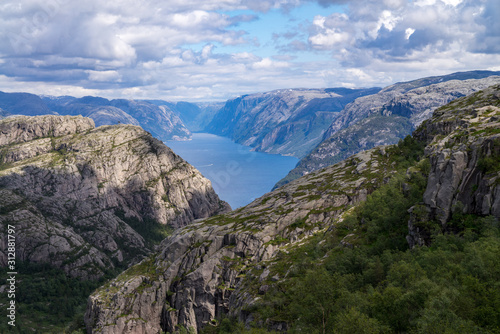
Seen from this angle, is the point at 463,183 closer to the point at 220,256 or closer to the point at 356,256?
the point at 356,256

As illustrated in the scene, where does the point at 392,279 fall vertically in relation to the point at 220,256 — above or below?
above

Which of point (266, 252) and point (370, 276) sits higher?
point (370, 276)

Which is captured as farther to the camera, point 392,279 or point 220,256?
point 220,256

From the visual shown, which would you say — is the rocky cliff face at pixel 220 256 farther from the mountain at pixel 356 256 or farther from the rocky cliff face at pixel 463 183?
the rocky cliff face at pixel 463 183

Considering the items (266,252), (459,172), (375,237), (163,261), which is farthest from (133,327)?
(459,172)

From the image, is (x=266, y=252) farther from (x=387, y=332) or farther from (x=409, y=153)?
(x=387, y=332)

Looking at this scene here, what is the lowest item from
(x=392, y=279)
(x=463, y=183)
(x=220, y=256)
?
(x=220, y=256)

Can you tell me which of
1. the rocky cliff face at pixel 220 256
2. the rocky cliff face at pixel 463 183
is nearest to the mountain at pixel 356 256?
the rocky cliff face at pixel 463 183

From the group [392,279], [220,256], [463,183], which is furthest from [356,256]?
[220,256]
